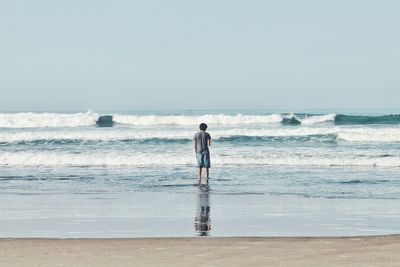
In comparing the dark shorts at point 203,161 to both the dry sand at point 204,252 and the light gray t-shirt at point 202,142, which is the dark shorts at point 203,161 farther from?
the dry sand at point 204,252

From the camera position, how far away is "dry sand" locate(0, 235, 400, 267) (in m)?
6.96

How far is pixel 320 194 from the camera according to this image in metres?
14.2

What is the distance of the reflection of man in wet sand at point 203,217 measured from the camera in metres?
9.48

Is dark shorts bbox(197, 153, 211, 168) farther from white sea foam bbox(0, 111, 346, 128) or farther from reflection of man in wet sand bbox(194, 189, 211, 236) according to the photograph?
white sea foam bbox(0, 111, 346, 128)

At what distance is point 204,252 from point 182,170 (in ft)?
42.8

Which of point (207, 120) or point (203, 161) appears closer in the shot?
point (203, 161)

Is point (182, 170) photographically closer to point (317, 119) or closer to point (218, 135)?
point (218, 135)

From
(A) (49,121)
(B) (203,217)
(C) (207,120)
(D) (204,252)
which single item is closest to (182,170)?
(B) (203,217)

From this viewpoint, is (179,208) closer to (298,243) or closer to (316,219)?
(316,219)

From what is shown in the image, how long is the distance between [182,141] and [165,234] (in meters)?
22.6

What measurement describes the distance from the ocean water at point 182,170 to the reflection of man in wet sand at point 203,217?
4 centimetres

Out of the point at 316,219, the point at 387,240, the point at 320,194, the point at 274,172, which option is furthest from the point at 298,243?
the point at 274,172

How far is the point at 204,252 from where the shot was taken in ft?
24.5

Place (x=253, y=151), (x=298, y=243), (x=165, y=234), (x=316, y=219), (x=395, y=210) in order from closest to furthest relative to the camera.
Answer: (x=298, y=243) → (x=165, y=234) → (x=316, y=219) → (x=395, y=210) → (x=253, y=151)
